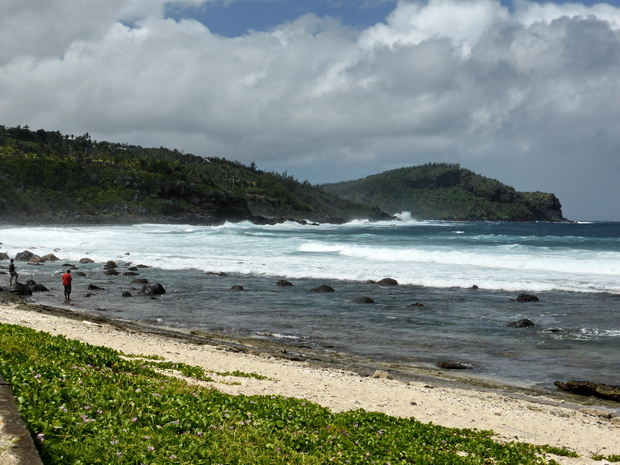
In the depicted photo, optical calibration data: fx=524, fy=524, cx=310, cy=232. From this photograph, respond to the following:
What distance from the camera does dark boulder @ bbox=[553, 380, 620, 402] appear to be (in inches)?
554

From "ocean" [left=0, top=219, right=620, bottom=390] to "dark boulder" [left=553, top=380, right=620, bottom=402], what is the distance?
2.02ft

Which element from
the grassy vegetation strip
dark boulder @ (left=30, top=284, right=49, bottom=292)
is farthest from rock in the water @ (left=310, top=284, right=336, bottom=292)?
the grassy vegetation strip

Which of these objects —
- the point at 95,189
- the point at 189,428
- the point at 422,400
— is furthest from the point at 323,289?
the point at 95,189

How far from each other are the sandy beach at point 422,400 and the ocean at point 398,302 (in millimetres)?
2590

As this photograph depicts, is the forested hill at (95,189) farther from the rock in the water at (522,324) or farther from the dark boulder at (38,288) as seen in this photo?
the rock in the water at (522,324)

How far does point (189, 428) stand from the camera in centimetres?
704

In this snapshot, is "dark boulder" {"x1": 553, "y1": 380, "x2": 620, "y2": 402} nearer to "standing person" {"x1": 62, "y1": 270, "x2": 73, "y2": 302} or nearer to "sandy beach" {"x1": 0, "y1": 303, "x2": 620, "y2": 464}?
"sandy beach" {"x1": 0, "y1": 303, "x2": 620, "y2": 464}

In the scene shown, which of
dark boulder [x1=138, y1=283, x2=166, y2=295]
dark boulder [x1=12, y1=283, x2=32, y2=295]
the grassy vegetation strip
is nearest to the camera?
the grassy vegetation strip

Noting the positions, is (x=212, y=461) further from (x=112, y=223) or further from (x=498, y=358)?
(x=112, y=223)

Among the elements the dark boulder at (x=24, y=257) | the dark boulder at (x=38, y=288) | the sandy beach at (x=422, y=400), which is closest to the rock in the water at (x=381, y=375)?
the sandy beach at (x=422, y=400)

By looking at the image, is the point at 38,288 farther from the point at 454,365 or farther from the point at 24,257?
the point at 454,365

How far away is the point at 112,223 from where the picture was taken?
116 m

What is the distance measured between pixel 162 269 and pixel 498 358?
31325mm

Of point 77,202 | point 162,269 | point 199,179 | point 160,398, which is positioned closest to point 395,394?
point 160,398
